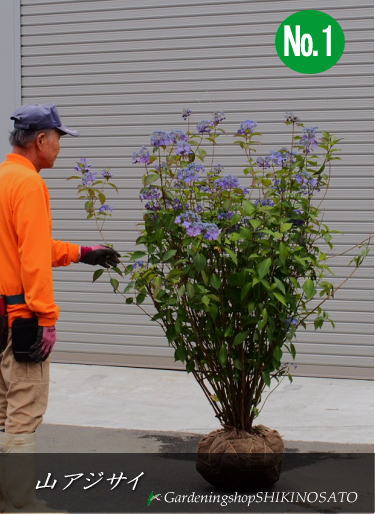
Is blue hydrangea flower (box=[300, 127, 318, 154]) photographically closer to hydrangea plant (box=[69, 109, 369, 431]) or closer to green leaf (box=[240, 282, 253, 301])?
hydrangea plant (box=[69, 109, 369, 431])

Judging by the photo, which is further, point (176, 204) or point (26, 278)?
point (176, 204)

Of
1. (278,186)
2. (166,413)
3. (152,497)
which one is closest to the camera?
(278,186)

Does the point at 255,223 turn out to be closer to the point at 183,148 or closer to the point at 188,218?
the point at 188,218

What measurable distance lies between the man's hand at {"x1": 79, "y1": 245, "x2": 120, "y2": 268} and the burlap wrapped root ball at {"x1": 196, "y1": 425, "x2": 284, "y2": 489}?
44.3 inches

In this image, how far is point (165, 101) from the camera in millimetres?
9180

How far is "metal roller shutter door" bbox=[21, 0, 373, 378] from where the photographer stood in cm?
863

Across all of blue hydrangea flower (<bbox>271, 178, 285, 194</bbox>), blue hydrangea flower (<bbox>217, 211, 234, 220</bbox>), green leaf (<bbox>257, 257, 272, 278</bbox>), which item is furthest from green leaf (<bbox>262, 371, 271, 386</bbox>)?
blue hydrangea flower (<bbox>271, 178, 285, 194</bbox>)

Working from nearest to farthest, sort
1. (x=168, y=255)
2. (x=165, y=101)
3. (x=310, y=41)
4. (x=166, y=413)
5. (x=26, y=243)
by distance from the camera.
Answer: (x=26, y=243)
(x=168, y=255)
(x=166, y=413)
(x=310, y=41)
(x=165, y=101)

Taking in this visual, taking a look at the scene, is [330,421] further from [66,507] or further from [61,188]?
[61,188]

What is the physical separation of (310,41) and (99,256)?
4.44 m

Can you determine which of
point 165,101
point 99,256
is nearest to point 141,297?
point 99,256

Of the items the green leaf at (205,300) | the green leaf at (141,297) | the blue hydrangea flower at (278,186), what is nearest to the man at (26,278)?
the green leaf at (141,297)

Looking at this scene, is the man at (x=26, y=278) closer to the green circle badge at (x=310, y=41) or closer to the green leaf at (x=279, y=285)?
the green leaf at (x=279, y=285)

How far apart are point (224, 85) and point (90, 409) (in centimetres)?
333
